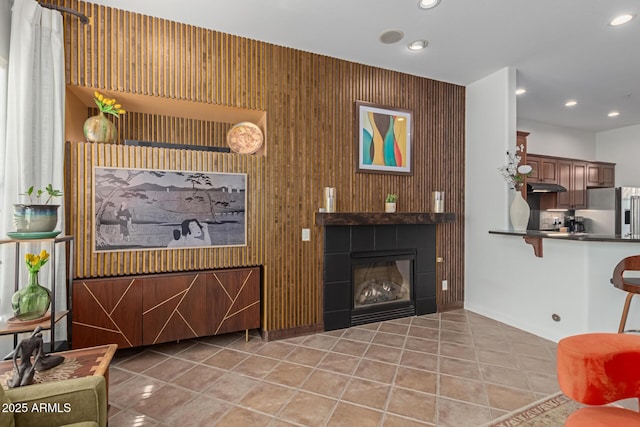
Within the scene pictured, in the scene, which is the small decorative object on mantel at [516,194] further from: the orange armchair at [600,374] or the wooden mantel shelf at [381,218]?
the orange armchair at [600,374]

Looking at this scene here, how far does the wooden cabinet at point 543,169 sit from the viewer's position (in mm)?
5238

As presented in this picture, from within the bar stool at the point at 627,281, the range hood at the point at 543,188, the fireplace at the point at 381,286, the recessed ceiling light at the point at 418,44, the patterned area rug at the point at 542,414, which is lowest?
the patterned area rug at the point at 542,414

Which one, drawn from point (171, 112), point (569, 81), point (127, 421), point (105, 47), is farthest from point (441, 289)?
point (105, 47)

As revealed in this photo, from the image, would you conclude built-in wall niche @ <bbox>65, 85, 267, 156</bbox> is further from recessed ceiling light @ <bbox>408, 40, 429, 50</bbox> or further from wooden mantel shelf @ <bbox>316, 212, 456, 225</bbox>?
recessed ceiling light @ <bbox>408, 40, 429, 50</bbox>

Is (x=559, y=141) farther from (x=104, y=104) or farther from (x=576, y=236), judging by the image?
(x=104, y=104)

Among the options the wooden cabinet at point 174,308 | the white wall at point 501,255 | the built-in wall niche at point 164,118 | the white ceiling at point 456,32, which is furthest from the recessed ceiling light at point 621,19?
the wooden cabinet at point 174,308

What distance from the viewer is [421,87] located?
3844 mm

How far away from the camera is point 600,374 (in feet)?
3.91

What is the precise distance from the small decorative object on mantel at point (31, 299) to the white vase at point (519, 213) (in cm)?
415

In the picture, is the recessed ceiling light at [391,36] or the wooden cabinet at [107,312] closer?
the wooden cabinet at [107,312]

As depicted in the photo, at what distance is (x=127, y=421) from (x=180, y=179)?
1795 mm

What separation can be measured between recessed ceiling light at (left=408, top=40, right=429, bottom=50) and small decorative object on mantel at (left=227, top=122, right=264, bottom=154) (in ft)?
5.76

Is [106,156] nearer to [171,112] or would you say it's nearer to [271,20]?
[171,112]

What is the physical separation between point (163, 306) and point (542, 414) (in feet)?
9.43
